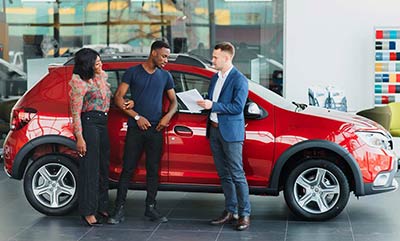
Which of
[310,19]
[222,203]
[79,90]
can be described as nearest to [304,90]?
[310,19]

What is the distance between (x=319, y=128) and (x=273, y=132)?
1.56ft

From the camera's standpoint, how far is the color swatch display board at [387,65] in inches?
514

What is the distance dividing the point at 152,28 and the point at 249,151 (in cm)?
631

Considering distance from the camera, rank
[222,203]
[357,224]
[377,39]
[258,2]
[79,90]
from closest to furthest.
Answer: [79,90] → [357,224] → [222,203] → [377,39] → [258,2]

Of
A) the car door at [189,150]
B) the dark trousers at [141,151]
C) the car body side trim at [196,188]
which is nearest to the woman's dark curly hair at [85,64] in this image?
the dark trousers at [141,151]

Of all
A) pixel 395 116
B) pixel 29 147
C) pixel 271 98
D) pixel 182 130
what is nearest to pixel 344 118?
pixel 271 98

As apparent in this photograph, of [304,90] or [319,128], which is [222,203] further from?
[304,90]

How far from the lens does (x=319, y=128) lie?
8594 millimetres

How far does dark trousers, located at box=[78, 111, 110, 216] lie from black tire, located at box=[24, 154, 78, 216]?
375mm

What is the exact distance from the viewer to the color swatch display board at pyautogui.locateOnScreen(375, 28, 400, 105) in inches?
514

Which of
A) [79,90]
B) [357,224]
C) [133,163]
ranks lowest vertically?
[357,224]

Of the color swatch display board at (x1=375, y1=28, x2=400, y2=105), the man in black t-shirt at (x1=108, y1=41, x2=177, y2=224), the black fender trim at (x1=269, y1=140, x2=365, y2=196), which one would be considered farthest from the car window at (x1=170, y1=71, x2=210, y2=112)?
the color swatch display board at (x1=375, y1=28, x2=400, y2=105)

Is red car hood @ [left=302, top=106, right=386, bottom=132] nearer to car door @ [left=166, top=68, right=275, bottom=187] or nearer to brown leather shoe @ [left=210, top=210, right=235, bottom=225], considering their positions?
car door @ [left=166, top=68, right=275, bottom=187]

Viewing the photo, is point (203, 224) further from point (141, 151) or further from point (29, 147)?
point (29, 147)
